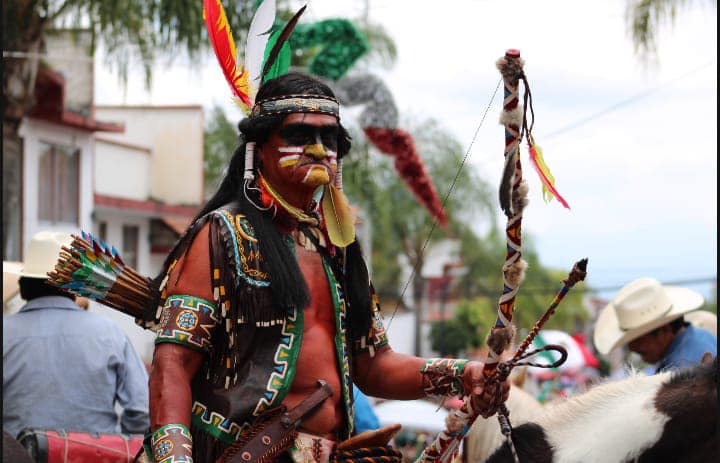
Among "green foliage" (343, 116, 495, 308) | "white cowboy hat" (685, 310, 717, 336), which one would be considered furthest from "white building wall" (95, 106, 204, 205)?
"white cowboy hat" (685, 310, 717, 336)

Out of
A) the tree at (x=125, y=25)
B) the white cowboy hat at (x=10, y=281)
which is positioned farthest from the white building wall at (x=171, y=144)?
the white cowboy hat at (x=10, y=281)

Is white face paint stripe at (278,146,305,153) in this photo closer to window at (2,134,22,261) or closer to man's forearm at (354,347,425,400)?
man's forearm at (354,347,425,400)

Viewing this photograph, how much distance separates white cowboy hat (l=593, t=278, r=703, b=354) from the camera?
5.81m

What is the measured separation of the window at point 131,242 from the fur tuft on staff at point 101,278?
63.0ft

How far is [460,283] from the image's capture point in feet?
134

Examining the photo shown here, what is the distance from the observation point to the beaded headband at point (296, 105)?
3000 millimetres

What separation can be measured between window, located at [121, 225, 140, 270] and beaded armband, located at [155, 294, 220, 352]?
1959 cm

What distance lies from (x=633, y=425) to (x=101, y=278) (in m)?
1.59

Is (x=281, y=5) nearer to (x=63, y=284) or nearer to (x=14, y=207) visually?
(x=14, y=207)

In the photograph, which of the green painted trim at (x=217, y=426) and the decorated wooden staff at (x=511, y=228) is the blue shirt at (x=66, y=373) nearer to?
the green painted trim at (x=217, y=426)

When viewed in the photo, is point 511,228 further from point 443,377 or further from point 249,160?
point 249,160

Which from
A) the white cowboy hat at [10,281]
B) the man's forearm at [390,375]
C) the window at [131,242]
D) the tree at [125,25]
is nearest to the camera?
the man's forearm at [390,375]

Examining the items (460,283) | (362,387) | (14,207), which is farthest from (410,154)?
(460,283)

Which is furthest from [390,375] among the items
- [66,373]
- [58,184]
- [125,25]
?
[58,184]
